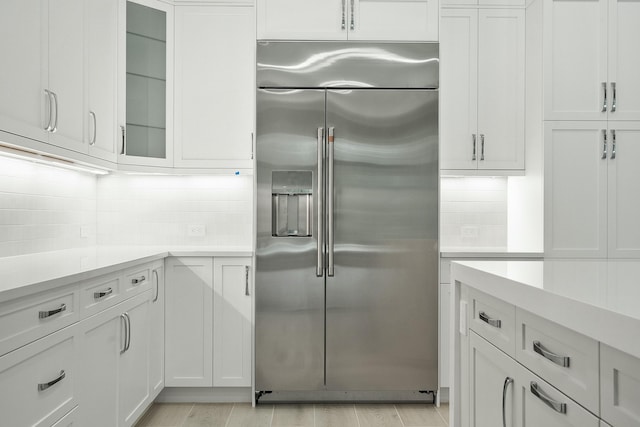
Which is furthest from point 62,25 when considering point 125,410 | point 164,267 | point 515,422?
point 515,422

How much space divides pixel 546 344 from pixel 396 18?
250 centimetres

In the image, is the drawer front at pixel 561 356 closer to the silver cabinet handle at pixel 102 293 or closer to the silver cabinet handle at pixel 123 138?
the silver cabinet handle at pixel 102 293

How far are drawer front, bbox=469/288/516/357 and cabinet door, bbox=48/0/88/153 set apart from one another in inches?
74.5

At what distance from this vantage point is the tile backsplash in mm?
2436

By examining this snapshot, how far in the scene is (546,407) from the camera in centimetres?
117

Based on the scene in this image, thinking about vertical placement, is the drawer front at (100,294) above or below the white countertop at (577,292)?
below

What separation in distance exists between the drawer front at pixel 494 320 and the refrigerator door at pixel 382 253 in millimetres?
1275

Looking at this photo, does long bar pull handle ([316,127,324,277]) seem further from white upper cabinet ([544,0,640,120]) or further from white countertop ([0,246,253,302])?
white upper cabinet ([544,0,640,120])

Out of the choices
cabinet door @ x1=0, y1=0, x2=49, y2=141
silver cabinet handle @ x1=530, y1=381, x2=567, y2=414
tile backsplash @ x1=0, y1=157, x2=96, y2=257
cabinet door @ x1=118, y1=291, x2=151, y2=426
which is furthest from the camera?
tile backsplash @ x1=0, y1=157, x2=96, y2=257

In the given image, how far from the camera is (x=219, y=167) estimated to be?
324 cm

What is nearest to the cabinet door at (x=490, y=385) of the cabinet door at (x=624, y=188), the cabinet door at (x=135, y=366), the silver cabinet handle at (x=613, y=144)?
the cabinet door at (x=135, y=366)

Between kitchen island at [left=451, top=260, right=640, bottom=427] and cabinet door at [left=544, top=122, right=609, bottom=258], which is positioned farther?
cabinet door at [left=544, top=122, right=609, bottom=258]

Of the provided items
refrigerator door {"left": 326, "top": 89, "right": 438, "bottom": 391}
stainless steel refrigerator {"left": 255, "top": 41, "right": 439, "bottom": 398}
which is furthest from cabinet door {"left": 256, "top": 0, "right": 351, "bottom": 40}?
refrigerator door {"left": 326, "top": 89, "right": 438, "bottom": 391}

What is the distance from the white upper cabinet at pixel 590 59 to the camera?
3.12m
